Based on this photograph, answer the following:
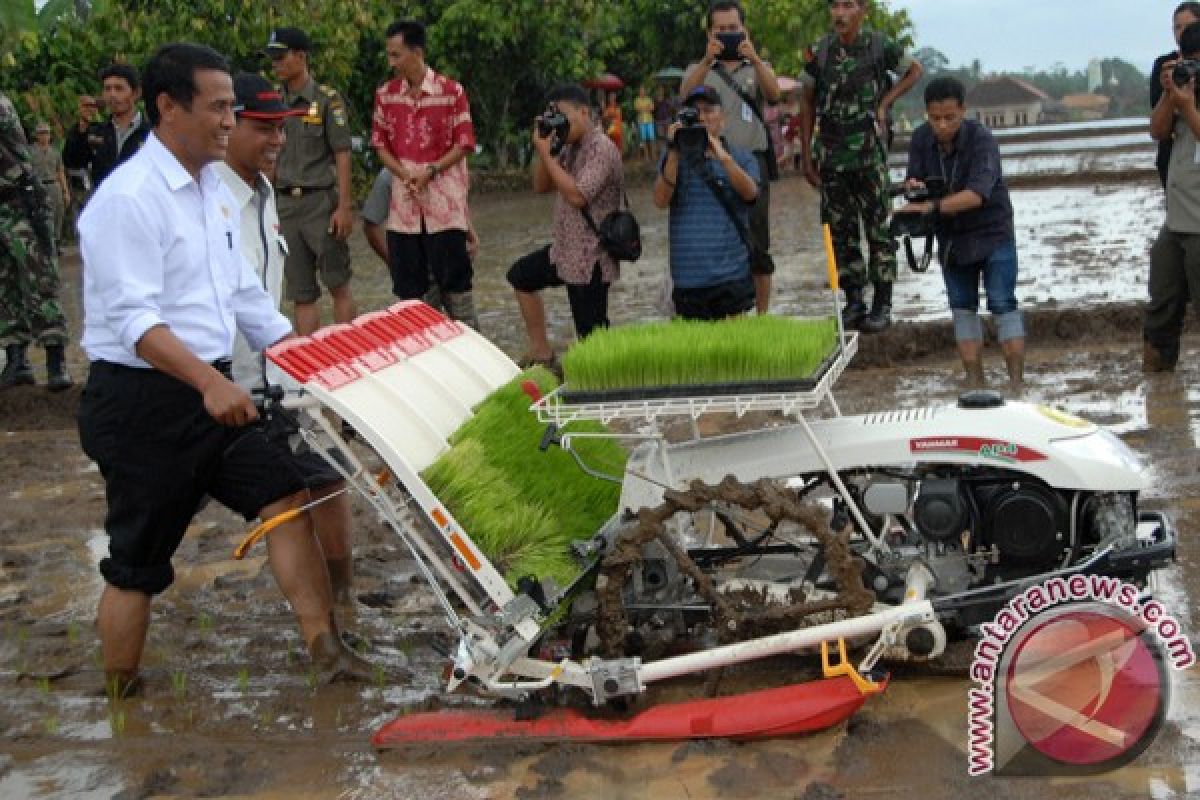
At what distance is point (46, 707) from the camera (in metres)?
5.32

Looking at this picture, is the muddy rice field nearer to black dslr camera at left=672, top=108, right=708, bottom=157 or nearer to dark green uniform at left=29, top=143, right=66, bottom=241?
black dslr camera at left=672, top=108, right=708, bottom=157

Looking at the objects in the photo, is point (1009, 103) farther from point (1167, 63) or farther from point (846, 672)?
point (846, 672)

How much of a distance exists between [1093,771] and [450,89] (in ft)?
22.1

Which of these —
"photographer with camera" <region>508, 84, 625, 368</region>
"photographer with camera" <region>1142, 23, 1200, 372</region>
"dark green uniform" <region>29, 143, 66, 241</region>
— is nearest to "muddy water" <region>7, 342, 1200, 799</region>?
"photographer with camera" <region>1142, 23, 1200, 372</region>

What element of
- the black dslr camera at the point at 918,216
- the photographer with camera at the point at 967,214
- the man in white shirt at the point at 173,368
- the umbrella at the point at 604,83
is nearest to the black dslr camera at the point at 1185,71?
the photographer with camera at the point at 967,214

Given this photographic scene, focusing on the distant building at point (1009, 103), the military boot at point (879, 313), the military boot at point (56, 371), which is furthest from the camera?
the distant building at point (1009, 103)

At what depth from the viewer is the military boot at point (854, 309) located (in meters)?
10.4

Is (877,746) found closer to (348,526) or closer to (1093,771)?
(1093,771)

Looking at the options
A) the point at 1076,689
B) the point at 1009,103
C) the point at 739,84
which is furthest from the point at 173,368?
the point at 1009,103

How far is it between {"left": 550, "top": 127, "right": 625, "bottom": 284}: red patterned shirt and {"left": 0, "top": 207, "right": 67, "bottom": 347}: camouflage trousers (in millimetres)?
3593

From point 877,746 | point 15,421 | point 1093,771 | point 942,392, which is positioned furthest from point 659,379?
point 15,421

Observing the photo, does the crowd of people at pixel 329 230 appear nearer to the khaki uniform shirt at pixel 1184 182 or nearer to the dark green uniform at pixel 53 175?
the khaki uniform shirt at pixel 1184 182

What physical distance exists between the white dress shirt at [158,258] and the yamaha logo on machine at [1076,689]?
2.54 metres

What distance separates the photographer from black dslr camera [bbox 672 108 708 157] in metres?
7.76
